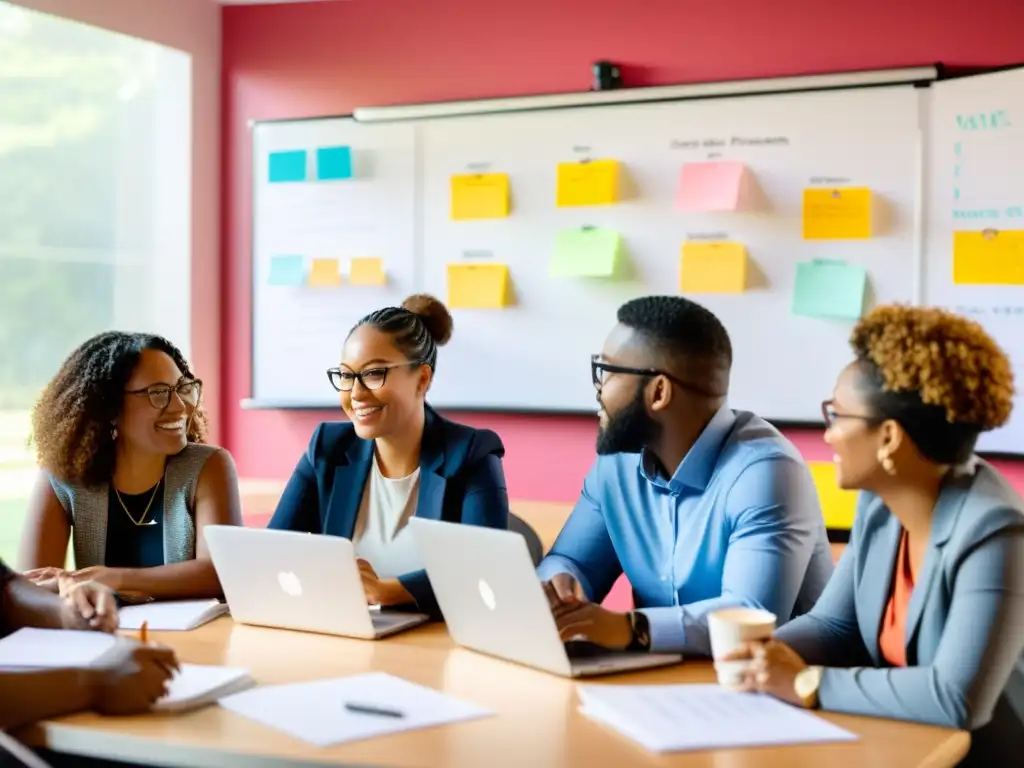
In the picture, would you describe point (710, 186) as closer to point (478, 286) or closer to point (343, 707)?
point (478, 286)

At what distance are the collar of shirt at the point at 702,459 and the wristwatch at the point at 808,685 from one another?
0.55m

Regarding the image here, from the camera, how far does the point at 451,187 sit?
4035 millimetres

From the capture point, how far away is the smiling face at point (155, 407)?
2.47 m

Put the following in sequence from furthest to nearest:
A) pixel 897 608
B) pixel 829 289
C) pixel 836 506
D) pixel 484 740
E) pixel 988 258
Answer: pixel 829 289 < pixel 988 258 < pixel 836 506 < pixel 897 608 < pixel 484 740

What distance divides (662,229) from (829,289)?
1.76 ft

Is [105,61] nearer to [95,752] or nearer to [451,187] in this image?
[451,187]

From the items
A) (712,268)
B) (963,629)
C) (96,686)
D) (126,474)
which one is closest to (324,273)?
(712,268)

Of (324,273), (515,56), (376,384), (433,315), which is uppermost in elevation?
(515,56)

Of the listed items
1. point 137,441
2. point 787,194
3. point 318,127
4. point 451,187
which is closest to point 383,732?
point 137,441

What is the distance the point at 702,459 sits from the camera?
2.12 metres

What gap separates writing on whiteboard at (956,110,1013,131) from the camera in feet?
10.7

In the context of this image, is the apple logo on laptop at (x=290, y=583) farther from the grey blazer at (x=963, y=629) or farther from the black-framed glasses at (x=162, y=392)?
the grey blazer at (x=963, y=629)

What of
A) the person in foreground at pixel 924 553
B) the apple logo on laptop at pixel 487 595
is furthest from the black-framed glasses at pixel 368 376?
the person in foreground at pixel 924 553

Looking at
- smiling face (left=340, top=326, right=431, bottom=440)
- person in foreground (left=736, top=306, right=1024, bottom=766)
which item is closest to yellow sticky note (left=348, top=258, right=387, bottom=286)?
smiling face (left=340, top=326, right=431, bottom=440)
